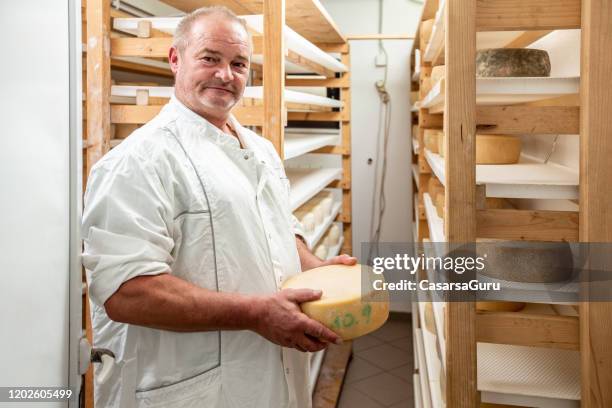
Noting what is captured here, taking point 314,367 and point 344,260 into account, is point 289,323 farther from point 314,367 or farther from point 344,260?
point 314,367

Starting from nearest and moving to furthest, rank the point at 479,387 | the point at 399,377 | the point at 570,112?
1. the point at 570,112
2. the point at 479,387
3. the point at 399,377

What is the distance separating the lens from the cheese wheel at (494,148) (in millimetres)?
1959

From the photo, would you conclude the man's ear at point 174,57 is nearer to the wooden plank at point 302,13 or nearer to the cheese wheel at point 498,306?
the wooden plank at point 302,13

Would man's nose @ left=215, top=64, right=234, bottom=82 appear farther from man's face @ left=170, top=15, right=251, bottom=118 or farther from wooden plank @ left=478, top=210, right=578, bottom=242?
wooden plank @ left=478, top=210, right=578, bottom=242

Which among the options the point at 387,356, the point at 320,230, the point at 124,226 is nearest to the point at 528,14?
the point at 124,226

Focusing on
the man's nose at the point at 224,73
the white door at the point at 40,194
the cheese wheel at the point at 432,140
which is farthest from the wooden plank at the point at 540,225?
the cheese wheel at the point at 432,140

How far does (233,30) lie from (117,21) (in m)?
0.94

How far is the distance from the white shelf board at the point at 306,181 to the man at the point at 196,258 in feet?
3.15

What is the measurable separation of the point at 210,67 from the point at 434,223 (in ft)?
4.64

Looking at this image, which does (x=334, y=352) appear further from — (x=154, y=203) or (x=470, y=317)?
(x=154, y=203)

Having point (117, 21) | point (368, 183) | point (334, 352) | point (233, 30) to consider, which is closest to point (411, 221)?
point (368, 183)

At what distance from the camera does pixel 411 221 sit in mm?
5180

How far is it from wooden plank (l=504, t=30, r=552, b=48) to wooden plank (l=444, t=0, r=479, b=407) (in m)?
0.97

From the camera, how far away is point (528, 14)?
58.1 inches
